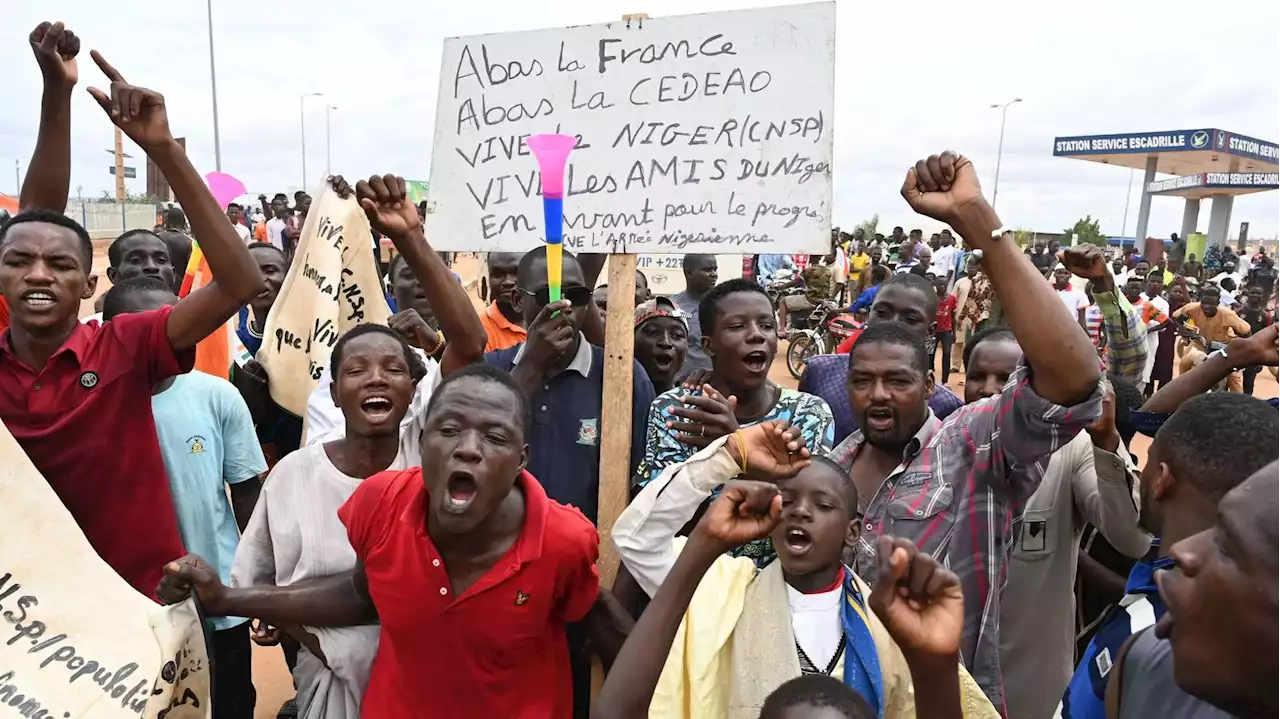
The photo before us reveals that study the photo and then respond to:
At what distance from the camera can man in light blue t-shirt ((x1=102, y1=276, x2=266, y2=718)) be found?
107 inches

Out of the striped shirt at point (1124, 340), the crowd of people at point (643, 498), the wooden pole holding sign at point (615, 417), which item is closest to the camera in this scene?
the crowd of people at point (643, 498)

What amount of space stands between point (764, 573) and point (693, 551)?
36 cm

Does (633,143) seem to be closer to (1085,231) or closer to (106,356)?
(106,356)

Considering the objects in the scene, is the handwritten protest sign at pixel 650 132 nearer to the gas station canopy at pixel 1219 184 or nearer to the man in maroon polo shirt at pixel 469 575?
the man in maroon polo shirt at pixel 469 575

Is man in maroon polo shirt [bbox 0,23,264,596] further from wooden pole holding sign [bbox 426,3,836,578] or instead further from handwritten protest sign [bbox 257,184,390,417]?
handwritten protest sign [bbox 257,184,390,417]

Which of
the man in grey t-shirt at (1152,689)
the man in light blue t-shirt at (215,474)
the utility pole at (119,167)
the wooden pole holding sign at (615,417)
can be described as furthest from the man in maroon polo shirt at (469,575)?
the utility pole at (119,167)

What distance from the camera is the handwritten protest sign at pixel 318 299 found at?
11.3 ft

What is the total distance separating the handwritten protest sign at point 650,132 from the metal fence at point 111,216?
123ft

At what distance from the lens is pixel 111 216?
1432 inches

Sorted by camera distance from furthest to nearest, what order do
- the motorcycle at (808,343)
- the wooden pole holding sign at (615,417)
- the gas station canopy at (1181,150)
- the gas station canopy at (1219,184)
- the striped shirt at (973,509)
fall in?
the gas station canopy at (1181,150), the gas station canopy at (1219,184), the motorcycle at (808,343), the wooden pole holding sign at (615,417), the striped shirt at (973,509)

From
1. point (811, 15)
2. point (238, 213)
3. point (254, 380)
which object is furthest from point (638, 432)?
point (238, 213)

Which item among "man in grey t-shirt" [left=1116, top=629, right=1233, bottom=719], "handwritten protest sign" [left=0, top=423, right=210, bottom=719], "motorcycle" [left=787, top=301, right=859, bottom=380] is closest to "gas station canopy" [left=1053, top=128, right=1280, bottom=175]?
"motorcycle" [left=787, top=301, right=859, bottom=380]

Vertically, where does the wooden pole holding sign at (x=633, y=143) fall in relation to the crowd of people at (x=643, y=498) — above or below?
above

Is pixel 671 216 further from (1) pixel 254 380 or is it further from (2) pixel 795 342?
(2) pixel 795 342
